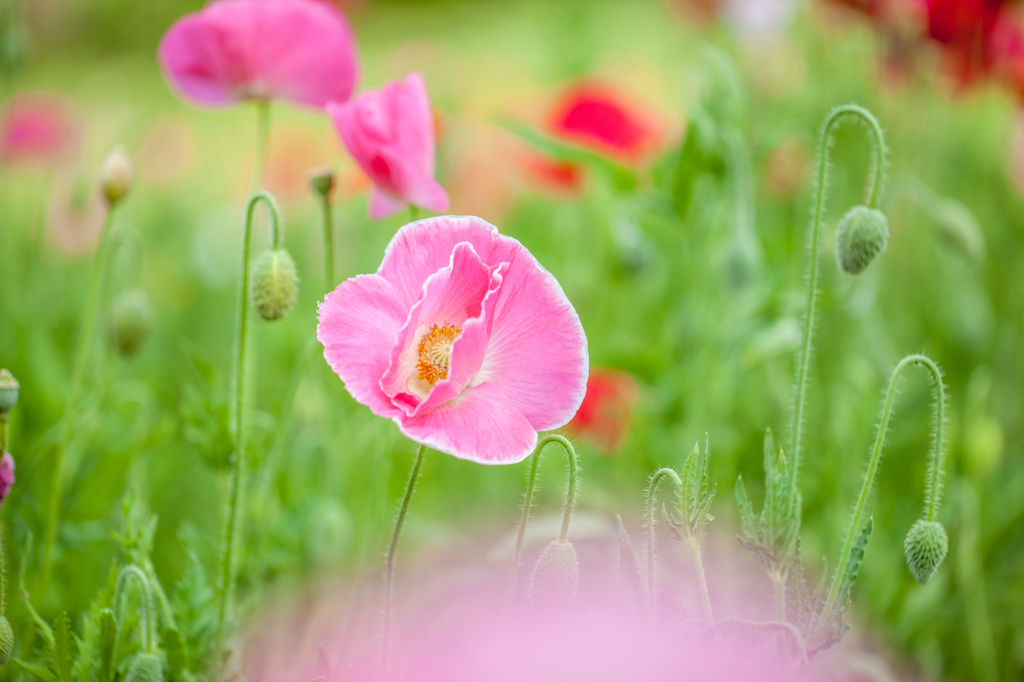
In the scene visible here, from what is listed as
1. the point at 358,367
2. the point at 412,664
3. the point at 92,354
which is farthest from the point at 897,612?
the point at 92,354

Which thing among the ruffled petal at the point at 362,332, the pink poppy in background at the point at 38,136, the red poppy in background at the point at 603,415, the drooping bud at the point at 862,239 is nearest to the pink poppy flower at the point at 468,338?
the ruffled petal at the point at 362,332

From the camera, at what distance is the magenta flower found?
2.12 ft

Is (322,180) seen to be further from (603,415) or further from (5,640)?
(603,415)

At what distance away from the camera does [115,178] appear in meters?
0.74

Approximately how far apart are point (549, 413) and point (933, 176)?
54.2 inches

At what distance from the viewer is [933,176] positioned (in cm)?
162

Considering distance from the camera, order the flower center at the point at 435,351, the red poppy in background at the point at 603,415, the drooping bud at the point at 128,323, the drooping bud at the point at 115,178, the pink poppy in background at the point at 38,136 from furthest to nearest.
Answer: the pink poppy in background at the point at 38,136
the red poppy in background at the point at 603,415
the drooping bud at the point at 128,323
the drooping bud at the point at 115,178
the flower center at the point at 435,351

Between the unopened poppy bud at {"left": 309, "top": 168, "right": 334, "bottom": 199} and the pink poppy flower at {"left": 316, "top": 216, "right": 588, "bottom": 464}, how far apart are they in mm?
149

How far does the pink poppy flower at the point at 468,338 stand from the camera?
0.51 m

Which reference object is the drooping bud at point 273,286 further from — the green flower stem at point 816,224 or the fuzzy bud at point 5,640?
the green flower stem at point 816,224

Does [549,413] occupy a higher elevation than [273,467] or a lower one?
higher

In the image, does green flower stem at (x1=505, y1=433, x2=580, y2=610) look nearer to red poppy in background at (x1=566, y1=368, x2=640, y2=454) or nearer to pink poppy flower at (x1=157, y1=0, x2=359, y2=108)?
pink poppy flower at (x1=157, y1=0, x2=359, y2=108)

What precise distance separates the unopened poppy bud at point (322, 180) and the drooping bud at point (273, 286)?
0.23 ft

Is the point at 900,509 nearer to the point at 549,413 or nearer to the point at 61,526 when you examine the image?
the point at 549,413
